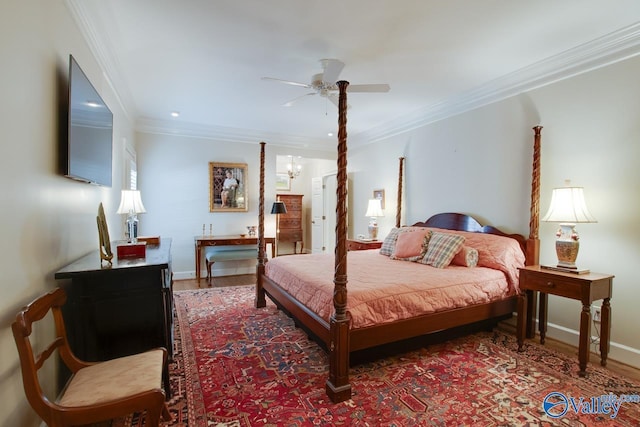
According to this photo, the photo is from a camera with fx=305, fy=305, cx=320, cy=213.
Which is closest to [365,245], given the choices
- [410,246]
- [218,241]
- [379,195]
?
[379,195]

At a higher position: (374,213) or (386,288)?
(374,213)

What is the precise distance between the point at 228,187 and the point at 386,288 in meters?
3.95

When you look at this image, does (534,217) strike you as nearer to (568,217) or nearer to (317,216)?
(568,217)

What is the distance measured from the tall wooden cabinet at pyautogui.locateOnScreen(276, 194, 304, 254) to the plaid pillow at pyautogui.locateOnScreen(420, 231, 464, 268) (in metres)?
5.00

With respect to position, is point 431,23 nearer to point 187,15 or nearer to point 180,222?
point 187,15

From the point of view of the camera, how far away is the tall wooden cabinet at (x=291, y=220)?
26.1ft

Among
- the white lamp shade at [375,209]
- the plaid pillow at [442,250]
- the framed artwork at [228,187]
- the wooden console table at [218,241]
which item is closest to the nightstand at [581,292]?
the plaid pillow at [442,250]

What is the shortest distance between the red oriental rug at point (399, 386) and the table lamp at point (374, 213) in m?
2.48

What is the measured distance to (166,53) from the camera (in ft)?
9.21

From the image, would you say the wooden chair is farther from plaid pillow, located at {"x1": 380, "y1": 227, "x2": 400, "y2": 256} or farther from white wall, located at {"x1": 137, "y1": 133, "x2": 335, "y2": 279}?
white wall, located at {"x1": 137, "y1": 133, "x2": 335, "y2": 279}

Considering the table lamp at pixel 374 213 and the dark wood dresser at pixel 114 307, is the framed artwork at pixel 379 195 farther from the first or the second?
the dark wood dresser at pixel 114 307

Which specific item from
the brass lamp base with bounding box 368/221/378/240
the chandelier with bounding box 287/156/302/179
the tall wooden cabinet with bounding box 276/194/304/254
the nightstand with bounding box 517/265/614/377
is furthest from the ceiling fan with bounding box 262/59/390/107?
the tall wooden cabinet with bounding box 276/194/304/254

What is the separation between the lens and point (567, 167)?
9.43 feet

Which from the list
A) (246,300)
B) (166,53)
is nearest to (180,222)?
(246,300)
